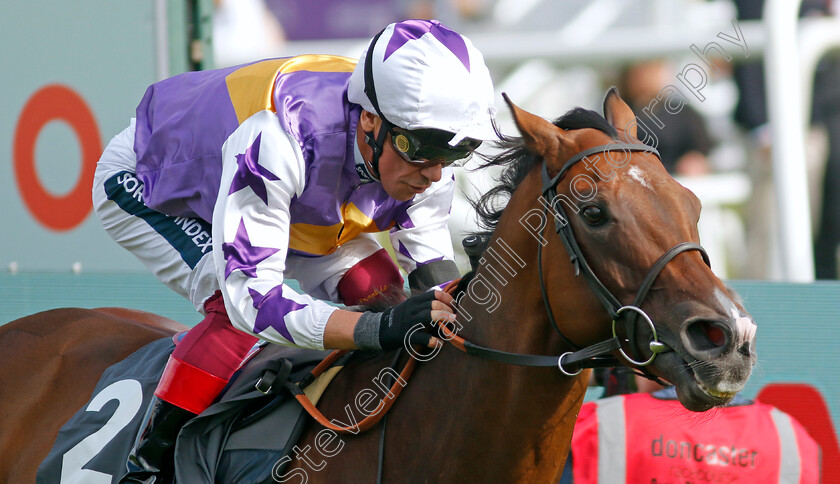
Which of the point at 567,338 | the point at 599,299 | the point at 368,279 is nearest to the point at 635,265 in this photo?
the point at 599,299

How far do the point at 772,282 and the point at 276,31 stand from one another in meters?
3.69

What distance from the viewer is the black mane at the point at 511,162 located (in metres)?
2.20

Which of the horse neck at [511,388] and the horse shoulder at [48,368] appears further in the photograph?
the horse shoulder at [48,368]

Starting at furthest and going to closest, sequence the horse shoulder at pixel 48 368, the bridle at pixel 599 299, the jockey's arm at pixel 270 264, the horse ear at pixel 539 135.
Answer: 1. the horse shoulder at pixel 48 368
2. the jockey's arm at pixel 270 264
3. the horse ear at pixel 539 135
4. the bridle at pixel 599 299

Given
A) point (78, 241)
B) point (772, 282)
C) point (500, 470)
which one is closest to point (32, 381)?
point (500, 470)

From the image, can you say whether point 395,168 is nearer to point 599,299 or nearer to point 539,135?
point 539,135

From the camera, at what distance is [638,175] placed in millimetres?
1964

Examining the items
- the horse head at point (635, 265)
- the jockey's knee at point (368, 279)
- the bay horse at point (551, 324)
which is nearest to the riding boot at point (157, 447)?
the bay horse at point (551, 324)

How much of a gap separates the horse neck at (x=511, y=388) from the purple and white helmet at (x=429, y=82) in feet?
0.75

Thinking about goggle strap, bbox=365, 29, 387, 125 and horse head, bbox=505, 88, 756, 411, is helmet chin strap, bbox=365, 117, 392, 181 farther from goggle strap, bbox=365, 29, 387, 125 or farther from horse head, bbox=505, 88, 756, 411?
horse head, bbox=505, 88, 756, 411

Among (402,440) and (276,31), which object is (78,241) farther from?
(402,440)

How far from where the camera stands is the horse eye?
6.45 ft

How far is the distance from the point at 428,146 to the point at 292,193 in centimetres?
37

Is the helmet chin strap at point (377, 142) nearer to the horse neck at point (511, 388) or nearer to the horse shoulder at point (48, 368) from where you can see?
the horse neck at point (511, 388)
